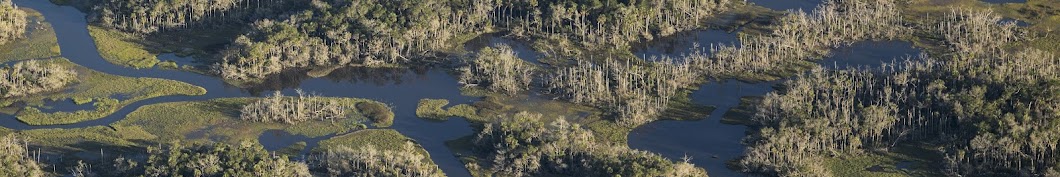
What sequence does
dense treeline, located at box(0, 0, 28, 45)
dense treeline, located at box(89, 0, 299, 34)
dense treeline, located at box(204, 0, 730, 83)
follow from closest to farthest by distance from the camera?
dense treeline, located at box(204, 0, 730, 83), dense treeline, located at box(0, 0, 28, 45), dense treeline, located at box(89, 0, 299, 34)

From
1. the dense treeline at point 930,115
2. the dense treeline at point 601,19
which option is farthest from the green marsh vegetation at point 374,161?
the dense treeline at point 601,19

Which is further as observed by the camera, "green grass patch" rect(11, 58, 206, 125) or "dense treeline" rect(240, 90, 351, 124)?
"green grass patch" rect(11, 58, 206, 125)

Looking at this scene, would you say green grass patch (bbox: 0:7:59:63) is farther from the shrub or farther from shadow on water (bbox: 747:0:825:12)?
shadow on water (bbox: 747:0:825:12)

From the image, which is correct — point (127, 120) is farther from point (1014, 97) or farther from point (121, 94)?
point (1014, 97)

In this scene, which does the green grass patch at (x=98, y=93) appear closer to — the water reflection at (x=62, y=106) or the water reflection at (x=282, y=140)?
the water reflection at (x=62, y=106)

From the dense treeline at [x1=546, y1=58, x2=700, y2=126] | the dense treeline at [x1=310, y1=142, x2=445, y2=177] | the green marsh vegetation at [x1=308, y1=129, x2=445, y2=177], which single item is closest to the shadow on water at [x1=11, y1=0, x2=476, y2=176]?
the green marsh vegetation at [x1=308, y1=129, x2=445, y2=177]

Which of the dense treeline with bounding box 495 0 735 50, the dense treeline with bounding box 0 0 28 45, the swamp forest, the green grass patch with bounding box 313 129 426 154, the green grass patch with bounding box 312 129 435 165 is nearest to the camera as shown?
the swamp forest

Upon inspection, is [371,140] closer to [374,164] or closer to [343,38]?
[374,164]

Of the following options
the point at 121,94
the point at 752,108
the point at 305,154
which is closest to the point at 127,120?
the point at 121,94
